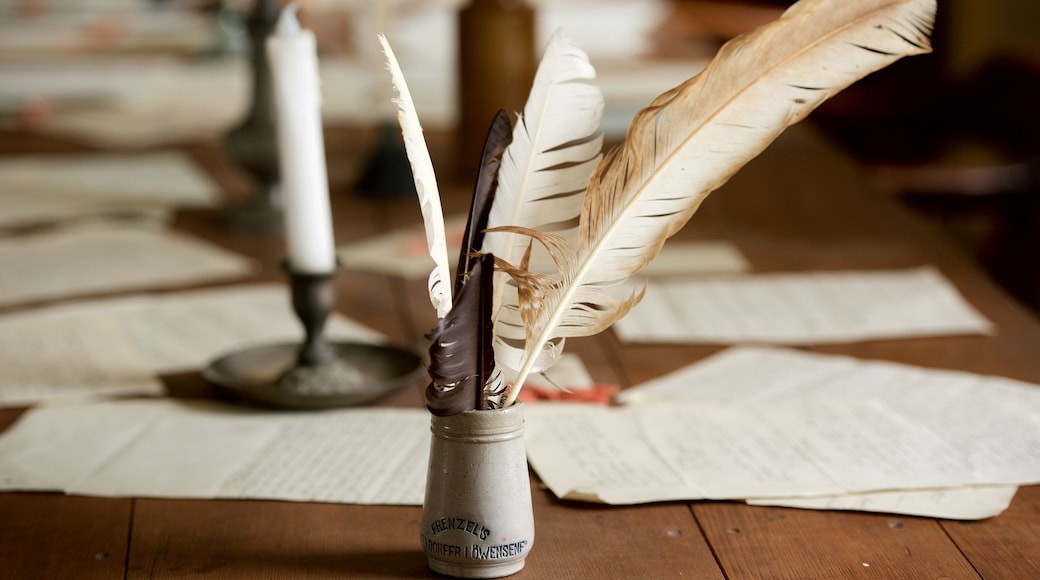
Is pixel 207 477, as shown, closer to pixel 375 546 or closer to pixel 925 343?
pixel 375 546

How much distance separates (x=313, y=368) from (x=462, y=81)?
1.01 meters

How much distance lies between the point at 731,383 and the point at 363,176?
3.31 feet

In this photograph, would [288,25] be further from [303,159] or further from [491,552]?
[491,552]

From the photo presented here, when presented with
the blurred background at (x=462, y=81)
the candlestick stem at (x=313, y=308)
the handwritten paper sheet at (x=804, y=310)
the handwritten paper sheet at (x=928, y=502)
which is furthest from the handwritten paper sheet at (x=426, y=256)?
the handwritten paper sheet at (x=928, y=502)

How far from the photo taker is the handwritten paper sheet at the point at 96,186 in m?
2.03

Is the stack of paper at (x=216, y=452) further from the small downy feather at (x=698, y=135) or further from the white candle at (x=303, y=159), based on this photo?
the small downy feather at (x=698, y=135)

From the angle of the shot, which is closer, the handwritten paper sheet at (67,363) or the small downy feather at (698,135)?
the small downy feather at (698,135)

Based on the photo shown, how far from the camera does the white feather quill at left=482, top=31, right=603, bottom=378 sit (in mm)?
874

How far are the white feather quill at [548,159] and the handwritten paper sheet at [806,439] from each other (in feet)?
0.80

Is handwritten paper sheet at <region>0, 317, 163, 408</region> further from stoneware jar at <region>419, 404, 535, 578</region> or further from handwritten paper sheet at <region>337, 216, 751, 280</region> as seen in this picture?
stoneware jar at <region>419, 404, 535, 578</region>

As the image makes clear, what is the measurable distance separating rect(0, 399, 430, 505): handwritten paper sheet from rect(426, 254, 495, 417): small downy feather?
0.74 feet

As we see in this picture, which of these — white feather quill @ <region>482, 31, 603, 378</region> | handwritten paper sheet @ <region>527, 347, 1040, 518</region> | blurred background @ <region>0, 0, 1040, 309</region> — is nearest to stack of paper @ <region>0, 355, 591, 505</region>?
handwritten paper sheet @ <region>527, 347, 1040, 518</region>

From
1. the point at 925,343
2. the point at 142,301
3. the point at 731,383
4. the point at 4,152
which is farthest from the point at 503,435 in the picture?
the point at 4,152

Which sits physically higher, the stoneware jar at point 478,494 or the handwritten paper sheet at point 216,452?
the stoneware jar at point 478,494
